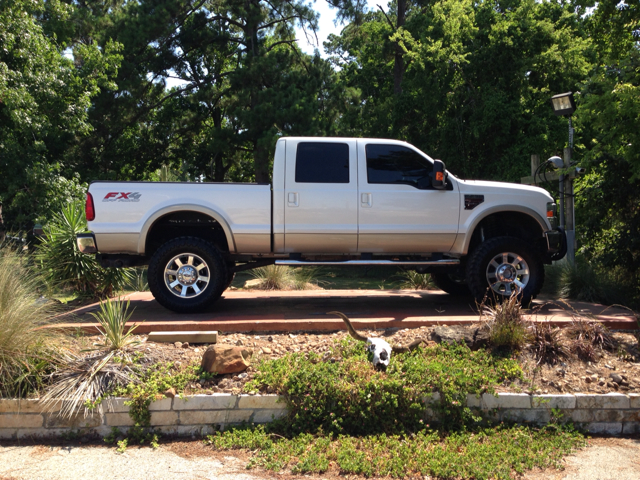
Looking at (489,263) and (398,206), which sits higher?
(398,206)

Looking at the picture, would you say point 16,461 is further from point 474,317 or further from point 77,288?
point 474,317

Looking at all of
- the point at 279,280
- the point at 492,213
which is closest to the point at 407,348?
the point at 492,213

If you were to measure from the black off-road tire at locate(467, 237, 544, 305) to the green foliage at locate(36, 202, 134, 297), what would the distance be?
16.8ft

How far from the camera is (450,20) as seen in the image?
17.0 m

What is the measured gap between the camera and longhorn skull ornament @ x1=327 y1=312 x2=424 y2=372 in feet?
16.5

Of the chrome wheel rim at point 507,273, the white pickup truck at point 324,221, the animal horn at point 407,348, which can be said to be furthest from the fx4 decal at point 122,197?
the chrome wheel rim at point 507,273

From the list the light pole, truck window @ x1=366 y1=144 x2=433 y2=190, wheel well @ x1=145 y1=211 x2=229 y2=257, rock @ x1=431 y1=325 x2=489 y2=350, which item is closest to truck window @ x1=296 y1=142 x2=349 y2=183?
truck window @ x1=366 y1=144 x2=433 y2=190

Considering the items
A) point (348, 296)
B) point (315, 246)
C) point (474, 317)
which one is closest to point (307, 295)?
point (348, 296)

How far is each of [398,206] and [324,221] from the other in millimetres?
969

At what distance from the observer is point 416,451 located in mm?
4266

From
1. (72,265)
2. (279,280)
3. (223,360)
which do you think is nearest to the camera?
(223,360)

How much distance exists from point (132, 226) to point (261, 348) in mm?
2398

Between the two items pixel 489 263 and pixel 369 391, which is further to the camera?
pixel 489 263

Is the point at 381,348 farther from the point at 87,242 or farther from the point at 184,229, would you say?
the point at 87,242
